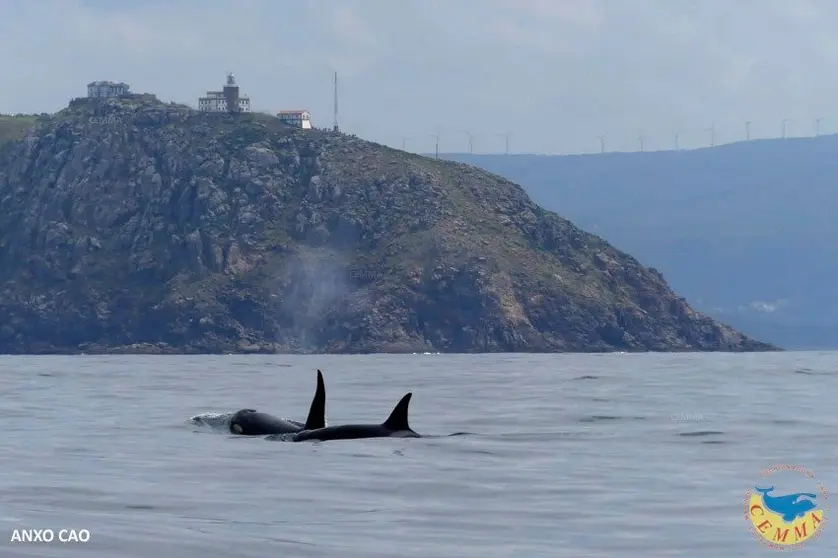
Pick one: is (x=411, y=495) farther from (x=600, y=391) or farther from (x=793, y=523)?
(x=600, y=391)

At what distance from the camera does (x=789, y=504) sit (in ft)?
92.1

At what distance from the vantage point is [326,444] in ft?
135

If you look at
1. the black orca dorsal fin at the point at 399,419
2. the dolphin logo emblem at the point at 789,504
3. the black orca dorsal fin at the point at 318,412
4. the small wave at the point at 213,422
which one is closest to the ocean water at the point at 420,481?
the small wave at the point at 213,422

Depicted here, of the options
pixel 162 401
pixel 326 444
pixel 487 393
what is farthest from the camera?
pixel 487 393

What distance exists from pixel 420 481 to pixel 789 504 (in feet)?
26.5

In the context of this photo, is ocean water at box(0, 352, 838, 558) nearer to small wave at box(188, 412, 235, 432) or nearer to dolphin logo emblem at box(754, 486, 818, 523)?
small wave at box(188, 412, 235, 432)

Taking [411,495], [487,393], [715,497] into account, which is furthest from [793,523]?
[487,393]

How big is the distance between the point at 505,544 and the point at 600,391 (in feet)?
179

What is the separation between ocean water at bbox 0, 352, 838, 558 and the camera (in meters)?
23.9

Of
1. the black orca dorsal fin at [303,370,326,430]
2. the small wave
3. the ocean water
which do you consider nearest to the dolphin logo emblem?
the ocean water

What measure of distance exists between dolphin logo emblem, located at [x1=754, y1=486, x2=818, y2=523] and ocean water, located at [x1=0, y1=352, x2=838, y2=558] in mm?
676

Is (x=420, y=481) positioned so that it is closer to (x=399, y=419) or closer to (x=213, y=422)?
(x=399, y=419)

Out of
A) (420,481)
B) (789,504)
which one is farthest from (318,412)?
(789,504)

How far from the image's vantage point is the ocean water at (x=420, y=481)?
23.9 meters
